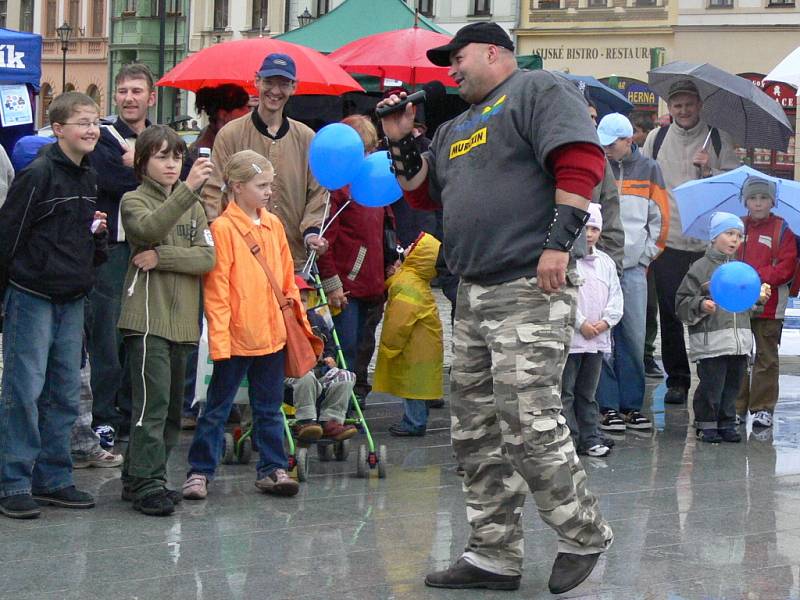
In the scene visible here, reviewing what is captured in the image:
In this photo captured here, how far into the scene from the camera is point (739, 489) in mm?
8133

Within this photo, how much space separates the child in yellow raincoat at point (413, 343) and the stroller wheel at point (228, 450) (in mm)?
1396

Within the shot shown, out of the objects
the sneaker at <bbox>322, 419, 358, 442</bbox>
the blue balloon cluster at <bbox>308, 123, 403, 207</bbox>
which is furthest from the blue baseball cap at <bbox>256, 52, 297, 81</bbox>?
the sneaker at <bbox>322, 419, 358, 442</bbox>

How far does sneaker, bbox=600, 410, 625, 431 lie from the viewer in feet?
32.5

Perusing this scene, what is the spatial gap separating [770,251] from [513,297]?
16.0 ft

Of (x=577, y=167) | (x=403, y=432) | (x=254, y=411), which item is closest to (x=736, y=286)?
(x=403, y=432)

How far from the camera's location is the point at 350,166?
827cm

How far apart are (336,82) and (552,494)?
6292 mm

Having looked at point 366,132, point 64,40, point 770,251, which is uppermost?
point 64,40

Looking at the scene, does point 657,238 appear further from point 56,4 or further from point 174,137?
point 56,4

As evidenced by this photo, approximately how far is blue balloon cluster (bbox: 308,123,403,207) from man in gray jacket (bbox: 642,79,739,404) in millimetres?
3490

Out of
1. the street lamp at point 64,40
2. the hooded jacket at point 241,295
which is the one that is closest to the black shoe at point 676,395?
the hooded jacket at point 241,295

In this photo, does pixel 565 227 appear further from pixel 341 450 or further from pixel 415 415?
pixel 415 415

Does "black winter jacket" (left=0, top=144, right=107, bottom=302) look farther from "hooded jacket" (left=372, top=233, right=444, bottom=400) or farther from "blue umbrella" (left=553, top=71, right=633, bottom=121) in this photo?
"blue umbrella" (left=553, top=71, right=633, bottom=121)

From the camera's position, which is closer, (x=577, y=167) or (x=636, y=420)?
(x=577, y=167)
